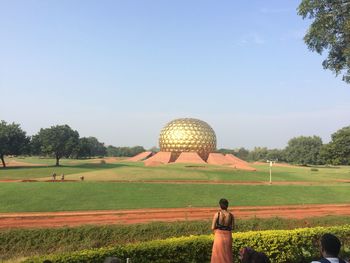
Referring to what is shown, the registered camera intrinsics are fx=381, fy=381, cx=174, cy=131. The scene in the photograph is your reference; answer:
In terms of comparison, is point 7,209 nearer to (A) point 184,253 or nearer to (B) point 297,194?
(A) point 184,253

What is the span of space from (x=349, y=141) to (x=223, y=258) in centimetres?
5302

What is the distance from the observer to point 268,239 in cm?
1070

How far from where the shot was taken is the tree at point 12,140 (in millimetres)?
48781

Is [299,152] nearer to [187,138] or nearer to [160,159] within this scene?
[187,138]

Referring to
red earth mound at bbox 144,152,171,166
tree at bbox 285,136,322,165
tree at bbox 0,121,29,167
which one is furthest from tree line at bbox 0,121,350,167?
tree at bbox 285,136,322,165

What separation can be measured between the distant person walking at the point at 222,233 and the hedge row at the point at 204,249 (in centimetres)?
218

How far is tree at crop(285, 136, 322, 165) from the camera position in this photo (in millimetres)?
97812

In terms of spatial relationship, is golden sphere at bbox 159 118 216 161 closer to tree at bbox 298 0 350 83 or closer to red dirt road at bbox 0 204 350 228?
red dirt road at bbox 0 204 350 228

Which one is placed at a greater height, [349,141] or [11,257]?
[349,141]

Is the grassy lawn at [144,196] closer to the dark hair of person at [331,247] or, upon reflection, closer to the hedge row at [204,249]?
the hedge row at [204,249]

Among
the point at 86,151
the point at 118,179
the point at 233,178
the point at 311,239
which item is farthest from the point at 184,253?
the point at 86,151

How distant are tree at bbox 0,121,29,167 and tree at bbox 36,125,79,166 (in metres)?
2.98

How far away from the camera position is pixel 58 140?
54.4m

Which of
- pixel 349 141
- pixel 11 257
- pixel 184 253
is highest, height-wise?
pixel 349 141
